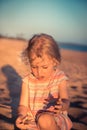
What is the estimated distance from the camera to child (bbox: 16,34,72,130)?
52.1 inches

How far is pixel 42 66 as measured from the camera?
1.37 metres

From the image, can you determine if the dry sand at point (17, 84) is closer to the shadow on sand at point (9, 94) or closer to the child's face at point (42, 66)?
the shadow on sand at point (9, 94)

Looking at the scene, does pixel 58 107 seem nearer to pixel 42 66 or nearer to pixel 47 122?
pixel 47 122

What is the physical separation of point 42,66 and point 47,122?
237 millimetres

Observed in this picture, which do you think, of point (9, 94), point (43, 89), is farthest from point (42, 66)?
point (9, 94)

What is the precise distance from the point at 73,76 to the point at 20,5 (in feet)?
2.77

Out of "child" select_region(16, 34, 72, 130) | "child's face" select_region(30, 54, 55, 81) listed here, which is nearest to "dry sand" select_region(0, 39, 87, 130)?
"child" select_region(16, 34, 72, 130)

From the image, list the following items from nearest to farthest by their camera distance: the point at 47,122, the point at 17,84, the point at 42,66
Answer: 1. the point at 47,122
2. the point at 42,66
3. the point at 17,84

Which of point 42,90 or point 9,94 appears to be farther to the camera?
point 9,94

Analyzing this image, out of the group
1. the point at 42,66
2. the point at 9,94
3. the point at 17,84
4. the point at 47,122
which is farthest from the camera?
the point at 17,84

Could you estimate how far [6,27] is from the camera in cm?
168

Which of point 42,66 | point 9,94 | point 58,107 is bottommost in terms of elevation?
point 9,94

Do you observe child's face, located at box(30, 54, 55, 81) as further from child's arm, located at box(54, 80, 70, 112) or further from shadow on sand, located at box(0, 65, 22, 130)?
shadow on sand, located at box(0, 65, 22, 130)

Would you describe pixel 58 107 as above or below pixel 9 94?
above
